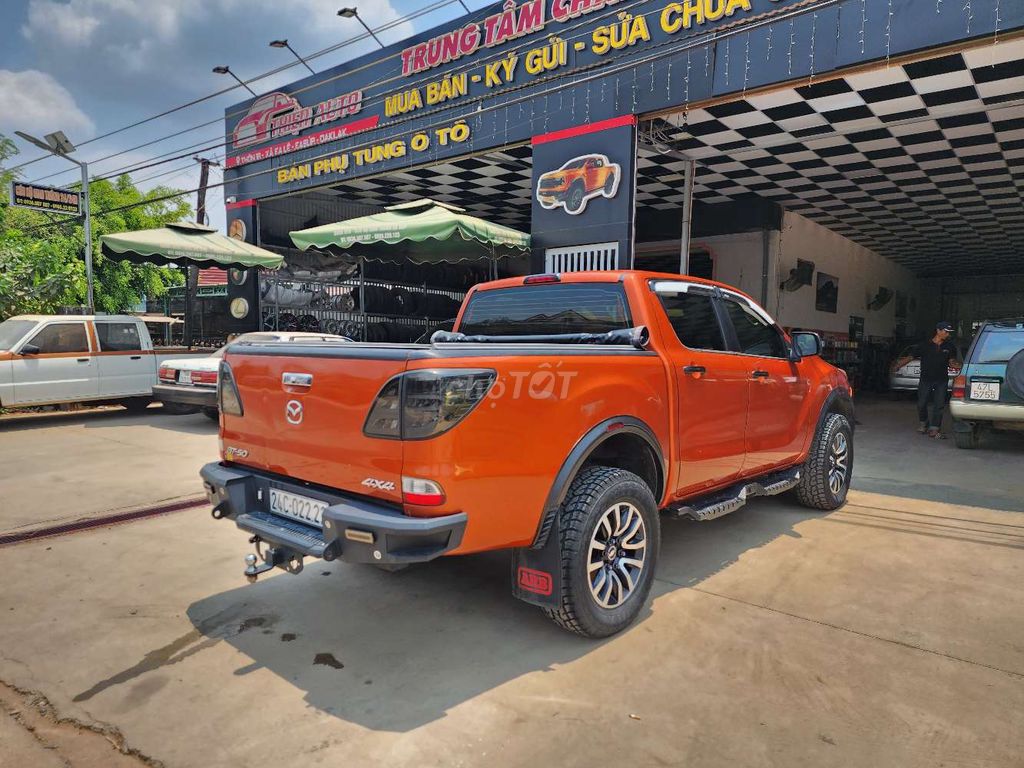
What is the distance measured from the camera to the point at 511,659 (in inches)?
109

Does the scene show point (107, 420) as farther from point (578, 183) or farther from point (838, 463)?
point (838, 463)

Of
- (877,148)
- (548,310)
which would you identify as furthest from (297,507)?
(877,148)

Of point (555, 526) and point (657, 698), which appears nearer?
point (657, 698)

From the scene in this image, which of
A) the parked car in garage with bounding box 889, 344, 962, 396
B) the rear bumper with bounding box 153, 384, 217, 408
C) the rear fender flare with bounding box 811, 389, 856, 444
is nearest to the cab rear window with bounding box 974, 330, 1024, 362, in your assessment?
the rear fender flare with bounding box 811, 389, 856, 444

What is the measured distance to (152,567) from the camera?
3.79 meters

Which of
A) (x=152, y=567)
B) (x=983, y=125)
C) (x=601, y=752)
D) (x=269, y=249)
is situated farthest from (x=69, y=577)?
(x=269, y=249)

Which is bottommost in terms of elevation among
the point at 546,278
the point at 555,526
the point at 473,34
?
the point at 555,526

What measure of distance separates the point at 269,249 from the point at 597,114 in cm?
912

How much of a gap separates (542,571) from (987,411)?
7.19m

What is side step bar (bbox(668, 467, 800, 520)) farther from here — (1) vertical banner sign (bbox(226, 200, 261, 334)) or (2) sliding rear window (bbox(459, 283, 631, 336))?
(1) vertical banner sign (bbox(226, 200, 261, 334))

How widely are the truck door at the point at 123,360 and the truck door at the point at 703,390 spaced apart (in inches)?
367

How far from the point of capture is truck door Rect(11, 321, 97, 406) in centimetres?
887

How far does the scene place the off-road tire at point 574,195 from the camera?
8.77 meters

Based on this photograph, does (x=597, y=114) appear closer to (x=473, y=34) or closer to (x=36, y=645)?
(x=473, y=34)
